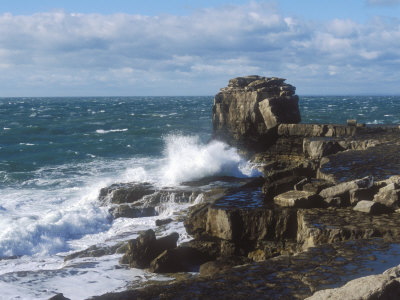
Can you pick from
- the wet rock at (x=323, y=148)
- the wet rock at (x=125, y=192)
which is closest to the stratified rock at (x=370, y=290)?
the wet rock at (x=323, y=148)

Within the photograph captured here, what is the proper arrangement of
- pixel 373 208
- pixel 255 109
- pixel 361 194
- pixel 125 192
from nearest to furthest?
1. pixel 373 208
2. pixel 361 194
3. pixel 125 192
4. pixel 255 109

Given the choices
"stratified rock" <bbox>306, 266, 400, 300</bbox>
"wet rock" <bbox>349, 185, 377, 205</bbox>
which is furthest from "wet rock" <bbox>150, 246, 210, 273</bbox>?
"stratified rock" <bbox>306, 266, 400, 300</bbox>

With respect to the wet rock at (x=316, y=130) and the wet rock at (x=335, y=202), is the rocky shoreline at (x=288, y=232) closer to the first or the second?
the wet rock at (x=335, y=202)

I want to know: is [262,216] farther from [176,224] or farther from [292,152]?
[292,152]

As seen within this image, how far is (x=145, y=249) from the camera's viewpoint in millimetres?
10633

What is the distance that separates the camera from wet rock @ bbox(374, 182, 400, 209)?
8617 millimetres

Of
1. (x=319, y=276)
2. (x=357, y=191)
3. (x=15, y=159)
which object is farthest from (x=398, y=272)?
(x=15, y=159)

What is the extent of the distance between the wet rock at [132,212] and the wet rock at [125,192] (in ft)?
2.59

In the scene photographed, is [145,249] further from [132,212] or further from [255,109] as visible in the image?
[255,109]

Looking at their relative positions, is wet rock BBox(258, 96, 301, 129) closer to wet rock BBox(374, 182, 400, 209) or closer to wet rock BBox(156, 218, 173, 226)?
wet rock BBox(156, 218, 173, 226)

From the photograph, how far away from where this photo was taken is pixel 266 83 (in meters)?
24.1

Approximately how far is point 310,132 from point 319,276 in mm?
16513

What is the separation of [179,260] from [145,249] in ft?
3.07

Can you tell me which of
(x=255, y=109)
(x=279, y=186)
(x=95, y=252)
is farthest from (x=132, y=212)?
(x=255, y=109)
